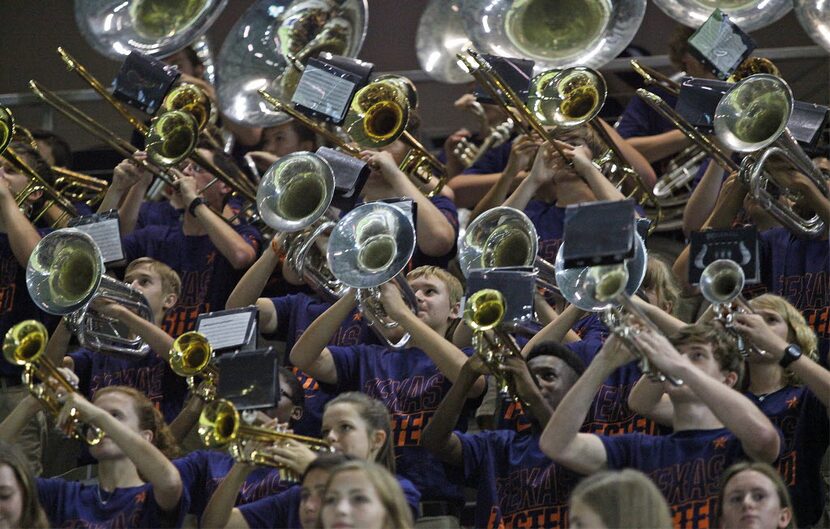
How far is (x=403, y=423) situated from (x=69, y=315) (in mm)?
1380

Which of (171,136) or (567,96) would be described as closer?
(567,96)

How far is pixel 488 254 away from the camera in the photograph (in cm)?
616

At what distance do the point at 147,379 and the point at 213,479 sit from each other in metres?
0.84

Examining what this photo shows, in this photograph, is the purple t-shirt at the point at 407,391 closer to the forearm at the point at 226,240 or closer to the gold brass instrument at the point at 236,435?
the gold brass instrument at the point at 236,435

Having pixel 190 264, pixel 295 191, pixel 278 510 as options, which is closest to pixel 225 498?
pixel 278 510

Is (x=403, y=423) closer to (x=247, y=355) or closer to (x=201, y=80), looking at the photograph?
(x=247, y=355)

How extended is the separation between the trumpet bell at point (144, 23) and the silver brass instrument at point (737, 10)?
1968 mm

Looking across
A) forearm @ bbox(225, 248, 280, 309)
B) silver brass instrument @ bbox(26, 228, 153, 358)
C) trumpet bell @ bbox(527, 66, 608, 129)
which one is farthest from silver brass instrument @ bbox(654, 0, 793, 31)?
silver brass instrument @ bbox(26, 228, 153, 358)

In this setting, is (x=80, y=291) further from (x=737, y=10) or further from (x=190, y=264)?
(x=737, y=10)

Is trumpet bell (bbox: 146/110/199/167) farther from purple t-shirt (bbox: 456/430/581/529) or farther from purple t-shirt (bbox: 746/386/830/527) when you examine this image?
purple t-shirt (bbox: 746/386/830/527)

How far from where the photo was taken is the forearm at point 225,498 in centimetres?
547

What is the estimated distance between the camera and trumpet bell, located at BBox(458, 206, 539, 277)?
6.05 m

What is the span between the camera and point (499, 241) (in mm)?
6141

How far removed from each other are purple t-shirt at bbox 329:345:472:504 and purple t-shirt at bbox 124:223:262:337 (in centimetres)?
85
